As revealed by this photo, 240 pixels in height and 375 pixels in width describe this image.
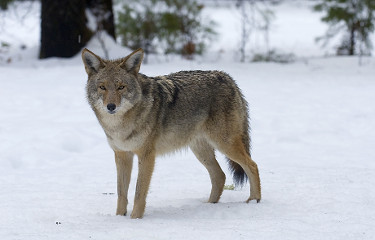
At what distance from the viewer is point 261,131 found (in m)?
9.13

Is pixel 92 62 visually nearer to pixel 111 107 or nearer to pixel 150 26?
pixel 111 107

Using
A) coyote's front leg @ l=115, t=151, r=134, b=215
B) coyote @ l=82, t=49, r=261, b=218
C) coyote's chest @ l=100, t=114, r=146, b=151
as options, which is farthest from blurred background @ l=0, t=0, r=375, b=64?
coyote's chest @ l=100, t=114, r=146, b=151

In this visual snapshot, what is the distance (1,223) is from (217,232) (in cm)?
172

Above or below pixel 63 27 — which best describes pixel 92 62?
above

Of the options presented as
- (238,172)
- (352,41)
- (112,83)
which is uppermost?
(112,83)

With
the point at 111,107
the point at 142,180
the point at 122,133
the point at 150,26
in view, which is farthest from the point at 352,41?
the point at 111,107

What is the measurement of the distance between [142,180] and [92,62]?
1112mm

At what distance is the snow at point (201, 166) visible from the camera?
4.77 metres

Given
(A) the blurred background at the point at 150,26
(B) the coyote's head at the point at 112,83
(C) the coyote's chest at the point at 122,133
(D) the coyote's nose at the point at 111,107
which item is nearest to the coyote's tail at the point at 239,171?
(C) the coyote's chest at the point at 122,133

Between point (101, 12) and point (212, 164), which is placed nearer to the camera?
point (212, 164)

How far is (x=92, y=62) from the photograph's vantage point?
17.3 ft

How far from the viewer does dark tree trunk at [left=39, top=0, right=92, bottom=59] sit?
12.3m

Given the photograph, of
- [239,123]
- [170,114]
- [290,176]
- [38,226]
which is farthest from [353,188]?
[38,226]

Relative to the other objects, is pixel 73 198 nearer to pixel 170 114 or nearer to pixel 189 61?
pixel 170 114
